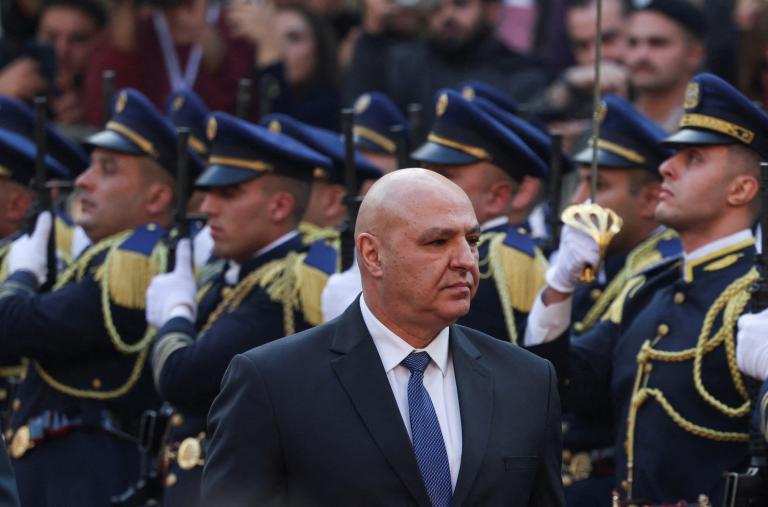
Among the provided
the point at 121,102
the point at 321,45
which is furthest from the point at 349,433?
the point at 321,45

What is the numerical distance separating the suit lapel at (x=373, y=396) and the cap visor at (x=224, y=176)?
2.88 m

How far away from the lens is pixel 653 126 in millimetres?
8539

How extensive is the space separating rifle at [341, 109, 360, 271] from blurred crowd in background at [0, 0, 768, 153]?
2.71m

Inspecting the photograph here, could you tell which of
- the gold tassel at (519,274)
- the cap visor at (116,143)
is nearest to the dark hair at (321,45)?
the cap visor at (116,143)

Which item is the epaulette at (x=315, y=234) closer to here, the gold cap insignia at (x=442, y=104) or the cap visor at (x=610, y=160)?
the gold cap insignia at (x=442, y=104)

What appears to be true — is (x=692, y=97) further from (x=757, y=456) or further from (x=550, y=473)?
(x=550, y=473)

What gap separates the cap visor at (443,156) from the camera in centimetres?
832

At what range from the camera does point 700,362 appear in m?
6.85

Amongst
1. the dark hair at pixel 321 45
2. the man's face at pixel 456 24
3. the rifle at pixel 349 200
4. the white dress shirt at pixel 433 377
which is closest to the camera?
the white dress shirt at pixel 433 377

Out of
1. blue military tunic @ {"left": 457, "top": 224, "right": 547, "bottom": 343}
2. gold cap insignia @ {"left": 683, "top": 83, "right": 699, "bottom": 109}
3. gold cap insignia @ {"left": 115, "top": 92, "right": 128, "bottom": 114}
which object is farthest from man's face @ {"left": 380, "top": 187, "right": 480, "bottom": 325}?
gold cap insignia @ {"left": 115, "top": 92, "right": 128, "bottom": 114}

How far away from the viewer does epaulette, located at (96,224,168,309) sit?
8.50m

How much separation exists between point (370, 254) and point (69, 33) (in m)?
8.53

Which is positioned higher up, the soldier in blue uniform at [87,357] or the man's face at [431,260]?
the man's face at [431,260]

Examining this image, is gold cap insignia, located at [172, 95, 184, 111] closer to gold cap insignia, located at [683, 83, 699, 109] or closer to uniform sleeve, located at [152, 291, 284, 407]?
uniform sleeve, located at [152, 291, 284, 407]
